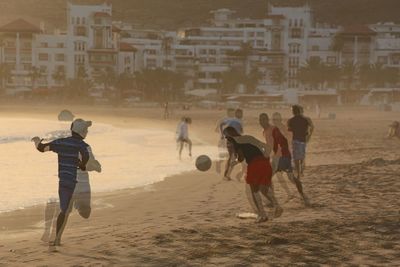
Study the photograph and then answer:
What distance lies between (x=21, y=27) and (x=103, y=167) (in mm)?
84999

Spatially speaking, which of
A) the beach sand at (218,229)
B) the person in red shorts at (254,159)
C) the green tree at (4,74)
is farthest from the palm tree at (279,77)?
the person in red shorts at (254,159)

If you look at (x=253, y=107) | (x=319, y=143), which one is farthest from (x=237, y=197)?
(x=253, y=107)

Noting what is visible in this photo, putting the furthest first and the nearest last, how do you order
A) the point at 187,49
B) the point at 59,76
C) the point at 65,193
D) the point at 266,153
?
the point at 187,49
the point at 59,76
the point at 266,153
the point at 65,193

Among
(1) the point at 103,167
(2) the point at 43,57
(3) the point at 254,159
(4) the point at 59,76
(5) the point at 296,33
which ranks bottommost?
(1) the point at 103,167

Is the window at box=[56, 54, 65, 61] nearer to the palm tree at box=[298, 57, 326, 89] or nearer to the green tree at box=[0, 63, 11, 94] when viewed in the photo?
the green tree at box=[0, 63, 11, 94]

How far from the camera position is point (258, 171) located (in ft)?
27.3

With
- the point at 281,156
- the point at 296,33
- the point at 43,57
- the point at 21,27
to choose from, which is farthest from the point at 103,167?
the point at 296,33

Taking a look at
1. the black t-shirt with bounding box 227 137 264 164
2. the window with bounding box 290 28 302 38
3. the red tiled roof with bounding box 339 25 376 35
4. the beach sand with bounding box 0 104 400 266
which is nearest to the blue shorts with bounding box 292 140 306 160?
the beach sand with bounding box 0 104 400 266

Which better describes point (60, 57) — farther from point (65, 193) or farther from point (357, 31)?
point (65, 193)

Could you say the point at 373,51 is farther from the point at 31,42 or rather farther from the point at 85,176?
the point at 85,176

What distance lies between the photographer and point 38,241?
8297 millimetres

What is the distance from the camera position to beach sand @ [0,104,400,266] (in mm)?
6797

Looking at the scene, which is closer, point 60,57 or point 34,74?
point 34,74

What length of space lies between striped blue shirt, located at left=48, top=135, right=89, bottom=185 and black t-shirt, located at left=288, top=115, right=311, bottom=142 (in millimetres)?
5000
